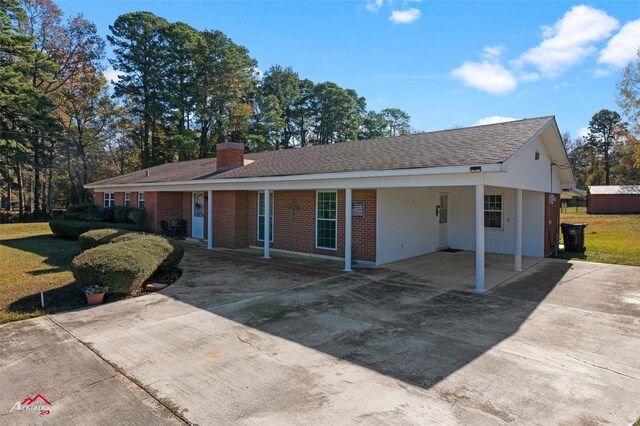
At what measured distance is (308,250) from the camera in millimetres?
12617

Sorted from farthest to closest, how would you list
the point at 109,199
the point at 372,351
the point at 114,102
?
the point at 114,102
the point at 109,199
the point at 372,351

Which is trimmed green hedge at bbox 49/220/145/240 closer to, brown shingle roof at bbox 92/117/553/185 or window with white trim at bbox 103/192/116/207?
brown shingle roof at bbox 92/117/553/185

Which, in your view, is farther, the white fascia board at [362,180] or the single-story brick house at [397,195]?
the single-story brick house at [397,195]

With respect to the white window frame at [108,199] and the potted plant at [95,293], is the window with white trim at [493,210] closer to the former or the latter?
the potted plant at [95,293]

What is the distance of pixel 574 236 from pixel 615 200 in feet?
111

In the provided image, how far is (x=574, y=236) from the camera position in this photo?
13508 millimetres

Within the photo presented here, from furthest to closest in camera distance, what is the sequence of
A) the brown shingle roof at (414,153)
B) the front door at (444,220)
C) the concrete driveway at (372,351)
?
the front door at (444,220)
the brown shingle roof at (414,153)
the concrete driveway at (372,351)

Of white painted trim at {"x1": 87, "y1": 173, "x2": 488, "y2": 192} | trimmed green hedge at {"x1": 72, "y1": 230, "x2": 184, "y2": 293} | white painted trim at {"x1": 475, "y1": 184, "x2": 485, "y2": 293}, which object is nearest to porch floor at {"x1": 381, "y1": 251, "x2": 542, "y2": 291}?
white painted trim at {"x1": 475, "y1": 184, "x2": 485, "y2": 293}

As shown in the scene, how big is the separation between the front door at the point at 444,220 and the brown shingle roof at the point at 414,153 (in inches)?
105

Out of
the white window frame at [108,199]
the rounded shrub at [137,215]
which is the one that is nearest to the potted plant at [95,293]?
the rounded shrub at [137,215]

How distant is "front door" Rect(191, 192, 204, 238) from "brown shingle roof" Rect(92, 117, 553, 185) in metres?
1.68

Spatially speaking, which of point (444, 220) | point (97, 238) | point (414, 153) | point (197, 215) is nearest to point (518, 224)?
point (414, 153)

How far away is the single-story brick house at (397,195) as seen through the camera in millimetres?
8766

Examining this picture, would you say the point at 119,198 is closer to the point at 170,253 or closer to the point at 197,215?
the point at 197,215
